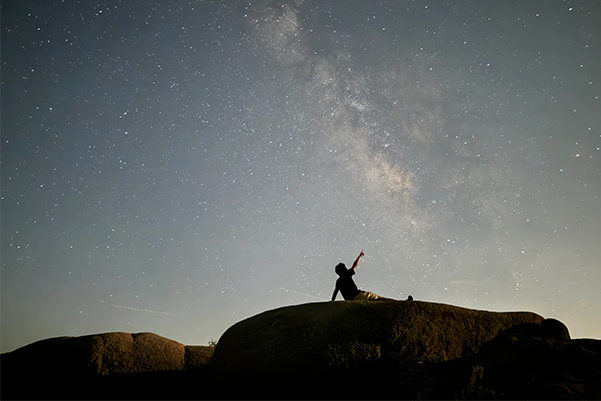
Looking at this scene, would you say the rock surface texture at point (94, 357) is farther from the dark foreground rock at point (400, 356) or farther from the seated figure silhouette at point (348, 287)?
the seated figure silhouette at point (348, 287)

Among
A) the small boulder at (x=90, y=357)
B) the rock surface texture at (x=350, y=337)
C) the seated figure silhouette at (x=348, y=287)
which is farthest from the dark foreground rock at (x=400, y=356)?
the seated figure silhouette at (x=348, y=287)

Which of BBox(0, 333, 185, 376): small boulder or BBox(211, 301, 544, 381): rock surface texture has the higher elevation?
BBox(211, 301, 544, 381): rock surface texture

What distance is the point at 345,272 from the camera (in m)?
8.64

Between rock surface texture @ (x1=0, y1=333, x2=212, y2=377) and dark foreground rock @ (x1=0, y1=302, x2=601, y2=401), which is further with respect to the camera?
rock surface texture @ (x1=0, y1=333, x2=212, y2=377)

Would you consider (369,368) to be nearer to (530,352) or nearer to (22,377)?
(530,352)

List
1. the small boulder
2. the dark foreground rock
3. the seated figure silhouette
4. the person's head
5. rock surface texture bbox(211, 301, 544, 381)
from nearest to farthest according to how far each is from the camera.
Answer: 1. the dark foreground rock
2. rock surface texture bbox(211, 301, 544, 381)
3. the small boulder
4. the seated figure silhouette
5. the person's head

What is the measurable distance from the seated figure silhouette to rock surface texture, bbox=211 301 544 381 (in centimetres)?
134

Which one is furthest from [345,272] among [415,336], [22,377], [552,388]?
[22,377]

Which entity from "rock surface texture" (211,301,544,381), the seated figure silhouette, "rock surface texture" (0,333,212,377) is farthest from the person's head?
"rock surface texture" (0,333,212,377)

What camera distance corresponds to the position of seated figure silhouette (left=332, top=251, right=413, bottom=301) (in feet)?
27.0

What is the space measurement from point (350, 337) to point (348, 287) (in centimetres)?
223

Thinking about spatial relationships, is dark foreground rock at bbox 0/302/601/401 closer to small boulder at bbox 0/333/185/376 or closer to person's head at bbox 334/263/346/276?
small boulder at bbox 0/333/185/376

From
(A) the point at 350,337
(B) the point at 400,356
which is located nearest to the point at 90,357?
(A) the point at 350,337

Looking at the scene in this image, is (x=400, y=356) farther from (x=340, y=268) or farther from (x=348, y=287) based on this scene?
(x=340, y=268)
